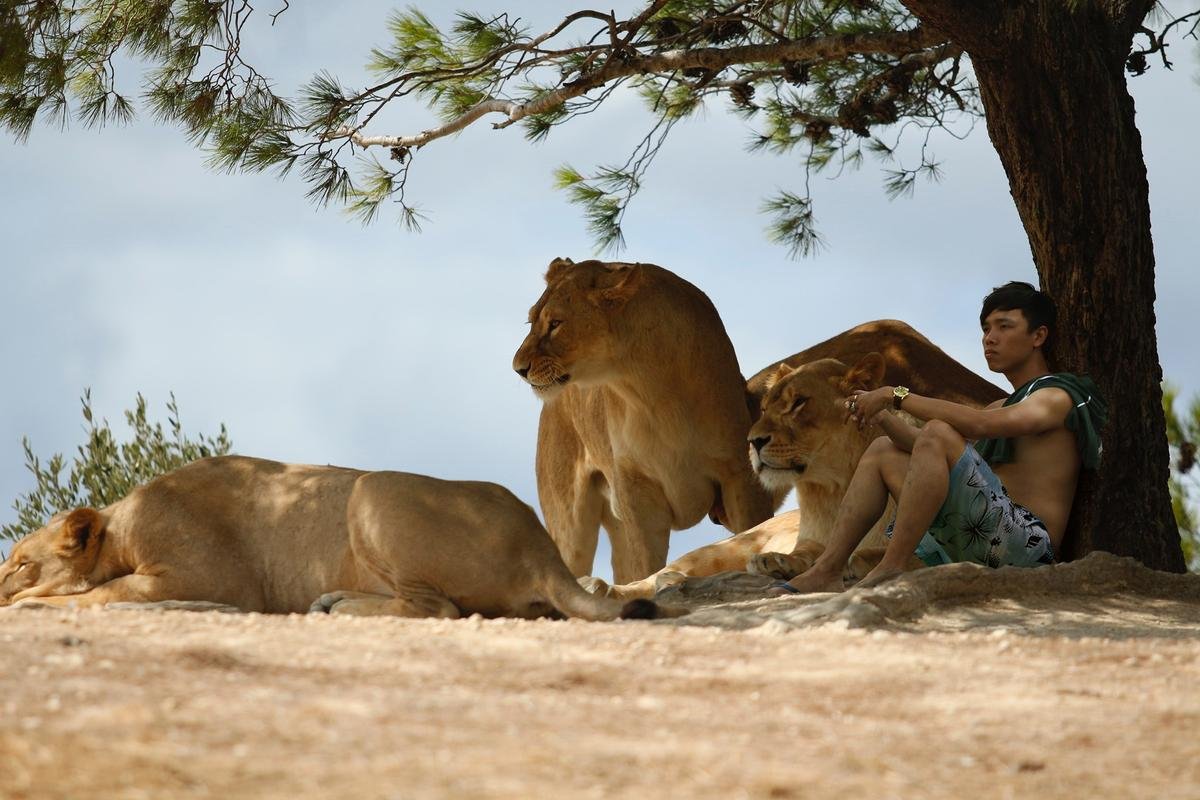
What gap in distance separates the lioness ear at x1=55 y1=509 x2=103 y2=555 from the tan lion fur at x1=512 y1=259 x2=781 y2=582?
8.71ft

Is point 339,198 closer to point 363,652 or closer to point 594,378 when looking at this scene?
point 594,378

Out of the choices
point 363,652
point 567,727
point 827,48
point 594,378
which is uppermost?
point 827,48

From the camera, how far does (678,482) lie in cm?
823

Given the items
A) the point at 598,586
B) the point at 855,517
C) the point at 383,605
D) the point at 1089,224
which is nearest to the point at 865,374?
the point at 855,517

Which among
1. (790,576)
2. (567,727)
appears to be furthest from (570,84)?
(567,727)

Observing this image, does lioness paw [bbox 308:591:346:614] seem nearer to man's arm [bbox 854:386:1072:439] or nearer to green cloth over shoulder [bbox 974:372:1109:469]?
man's arm [bbox 854:386:1072:439]

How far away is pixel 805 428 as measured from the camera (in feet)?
21.0

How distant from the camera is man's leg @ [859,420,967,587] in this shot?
5402mm

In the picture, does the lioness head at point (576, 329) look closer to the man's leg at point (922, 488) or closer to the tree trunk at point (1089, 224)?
the tree trunk at point (1089, 224)

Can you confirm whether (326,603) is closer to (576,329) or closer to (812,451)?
(812,451)

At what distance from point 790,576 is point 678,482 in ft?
6.62

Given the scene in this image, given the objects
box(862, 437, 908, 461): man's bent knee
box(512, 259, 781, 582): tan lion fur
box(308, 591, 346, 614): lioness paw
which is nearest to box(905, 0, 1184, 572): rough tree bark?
box(512, 259, 781, 582): tan lion fur

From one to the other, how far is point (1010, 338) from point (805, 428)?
939 mm

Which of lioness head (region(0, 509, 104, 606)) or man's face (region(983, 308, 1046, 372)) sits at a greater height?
man's face (region(983, 308, 1046, 372))
